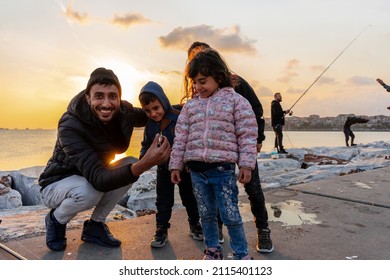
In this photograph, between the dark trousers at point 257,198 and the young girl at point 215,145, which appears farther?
the dark trousers at point 257,198

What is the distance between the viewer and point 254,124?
7.45 ft

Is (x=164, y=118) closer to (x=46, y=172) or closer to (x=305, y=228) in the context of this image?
(x=46, y=172)

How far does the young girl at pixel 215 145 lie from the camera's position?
225 cm

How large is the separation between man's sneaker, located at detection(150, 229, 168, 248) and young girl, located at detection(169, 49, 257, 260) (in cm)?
44

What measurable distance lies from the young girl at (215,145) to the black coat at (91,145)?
48 cm

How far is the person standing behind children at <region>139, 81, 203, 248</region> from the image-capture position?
8.72 ft

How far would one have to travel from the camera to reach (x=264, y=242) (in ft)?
8.54

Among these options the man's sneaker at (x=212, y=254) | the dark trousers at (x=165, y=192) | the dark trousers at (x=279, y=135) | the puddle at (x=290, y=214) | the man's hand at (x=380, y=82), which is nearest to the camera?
the man's sneaker at (x=212, y=254)

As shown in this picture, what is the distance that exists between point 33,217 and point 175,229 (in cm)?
161

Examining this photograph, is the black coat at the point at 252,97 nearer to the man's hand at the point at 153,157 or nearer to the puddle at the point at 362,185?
the man's hand at the point at 153,157

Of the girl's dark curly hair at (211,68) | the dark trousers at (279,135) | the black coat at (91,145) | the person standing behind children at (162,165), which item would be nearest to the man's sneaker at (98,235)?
the person standing behind children at (162,165)

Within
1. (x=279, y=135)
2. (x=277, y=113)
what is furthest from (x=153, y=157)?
(x=277, y=113)
